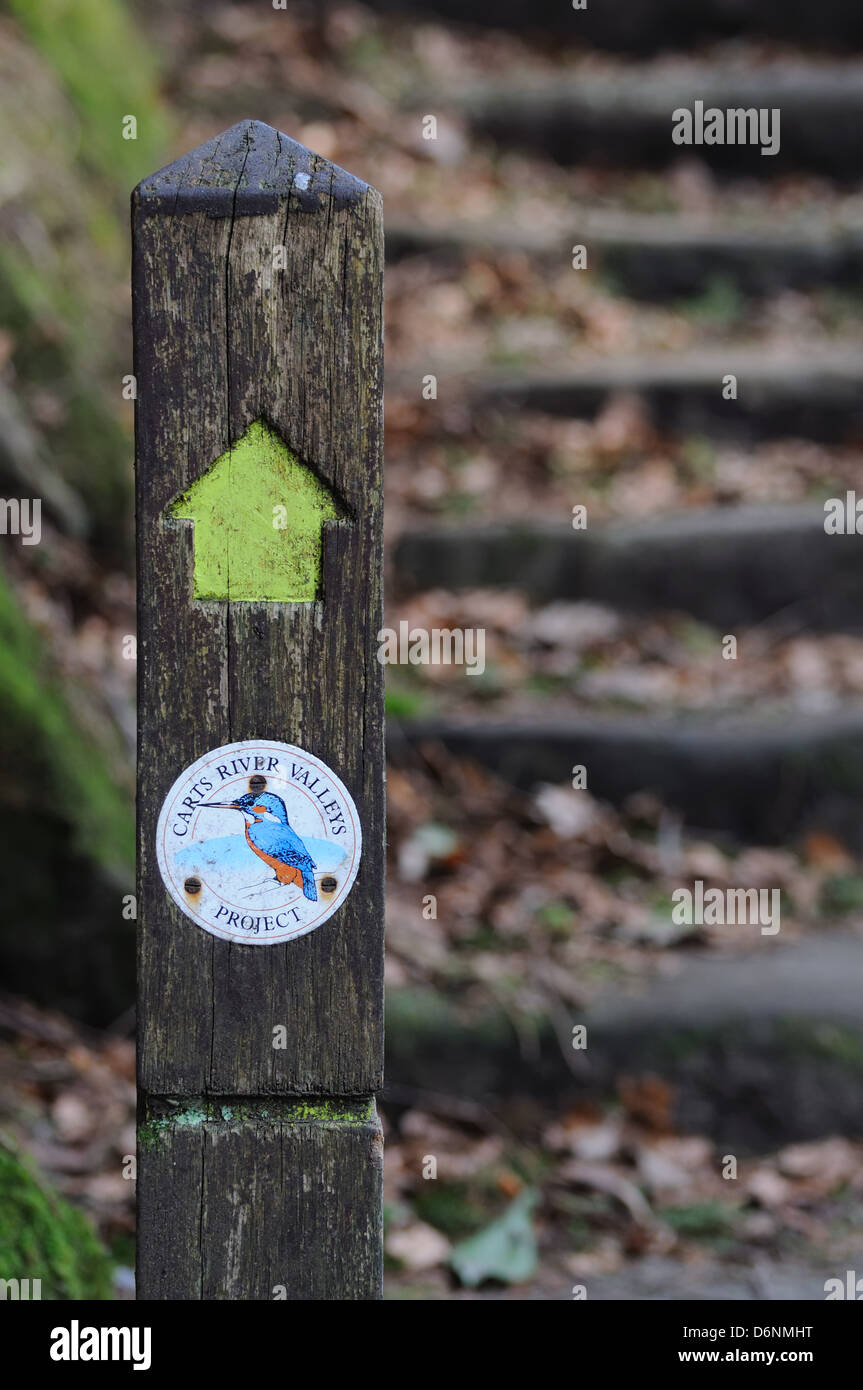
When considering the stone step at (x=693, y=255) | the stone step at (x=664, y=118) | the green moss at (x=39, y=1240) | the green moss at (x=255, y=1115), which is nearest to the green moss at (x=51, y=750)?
the green moss at (x=39, y=1240)

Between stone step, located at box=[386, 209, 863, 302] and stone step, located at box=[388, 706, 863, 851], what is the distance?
280cm

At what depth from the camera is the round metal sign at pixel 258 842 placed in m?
1.37

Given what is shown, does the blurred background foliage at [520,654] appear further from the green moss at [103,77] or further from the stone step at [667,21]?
the stone step at [667,21]

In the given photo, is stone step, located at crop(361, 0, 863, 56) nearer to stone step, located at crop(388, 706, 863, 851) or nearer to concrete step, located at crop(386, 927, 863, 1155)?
stone step, located at crop(388, 706, 863, 851)

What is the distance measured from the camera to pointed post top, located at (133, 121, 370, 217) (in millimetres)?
1314

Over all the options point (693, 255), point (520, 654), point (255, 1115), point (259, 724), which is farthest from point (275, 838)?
point (693, 255)

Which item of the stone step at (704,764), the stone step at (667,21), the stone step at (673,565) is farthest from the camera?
the stone step at (667,21)

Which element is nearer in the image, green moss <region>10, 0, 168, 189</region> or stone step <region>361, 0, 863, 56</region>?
green moss <region>10, 0, 168, 189</region>

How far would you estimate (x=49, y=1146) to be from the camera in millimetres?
2725

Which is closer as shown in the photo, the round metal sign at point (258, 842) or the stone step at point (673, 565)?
the round metal sign at point (258, 842)

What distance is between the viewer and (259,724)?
1.37 metres

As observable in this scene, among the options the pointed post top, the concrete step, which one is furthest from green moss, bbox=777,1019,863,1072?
the pointed post top

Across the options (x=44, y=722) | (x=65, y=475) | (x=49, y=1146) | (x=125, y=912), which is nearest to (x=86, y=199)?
(x=65, y=475)

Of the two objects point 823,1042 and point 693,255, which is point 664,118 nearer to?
point 693,255
